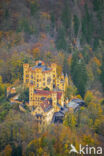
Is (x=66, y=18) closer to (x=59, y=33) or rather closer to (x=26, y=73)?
(x=59, y=33)

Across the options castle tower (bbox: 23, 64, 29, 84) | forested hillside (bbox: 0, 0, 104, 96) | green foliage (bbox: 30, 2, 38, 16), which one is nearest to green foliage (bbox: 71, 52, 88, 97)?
forested hillside (bbox: 0, 0, 104, 96)

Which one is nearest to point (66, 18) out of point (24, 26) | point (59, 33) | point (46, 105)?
point (59, 33)

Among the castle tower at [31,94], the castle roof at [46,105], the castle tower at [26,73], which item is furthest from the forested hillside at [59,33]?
the castle roof at [46,105]

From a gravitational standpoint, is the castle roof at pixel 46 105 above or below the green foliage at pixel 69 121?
above

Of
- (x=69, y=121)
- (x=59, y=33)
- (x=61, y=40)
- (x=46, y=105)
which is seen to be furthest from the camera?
(x=59, y=33)

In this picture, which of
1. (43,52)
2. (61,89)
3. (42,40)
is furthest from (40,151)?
(42,40)

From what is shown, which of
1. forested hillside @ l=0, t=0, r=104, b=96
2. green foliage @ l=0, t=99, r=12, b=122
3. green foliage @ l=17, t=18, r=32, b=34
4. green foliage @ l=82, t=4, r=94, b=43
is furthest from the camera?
green foliage @ l=82, t=4, r=94, b=43

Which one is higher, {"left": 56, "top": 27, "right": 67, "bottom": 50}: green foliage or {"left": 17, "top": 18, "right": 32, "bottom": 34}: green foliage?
{"left": 17, "top": 18, "right": 32, "bottom": 34}: green foliage

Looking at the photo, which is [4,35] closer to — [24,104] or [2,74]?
[2,74]

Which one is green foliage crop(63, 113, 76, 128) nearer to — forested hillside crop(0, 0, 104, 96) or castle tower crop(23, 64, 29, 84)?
castle tower crop(23, 64, 29, 84)

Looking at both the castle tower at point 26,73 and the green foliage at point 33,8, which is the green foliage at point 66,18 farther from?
the castle tower at point 26,73
